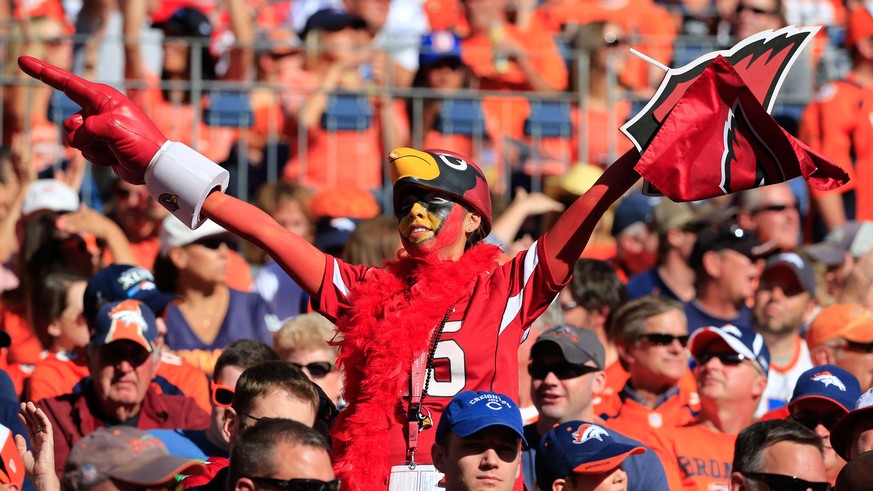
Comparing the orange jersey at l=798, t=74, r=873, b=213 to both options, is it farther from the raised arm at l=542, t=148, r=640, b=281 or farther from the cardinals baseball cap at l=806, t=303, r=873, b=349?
the raised arm at l=542, t=148, r=640, b=281

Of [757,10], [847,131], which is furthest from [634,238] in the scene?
[757,10]

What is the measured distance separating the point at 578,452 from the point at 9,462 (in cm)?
193

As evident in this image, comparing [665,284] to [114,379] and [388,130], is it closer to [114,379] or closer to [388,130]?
[388,130]

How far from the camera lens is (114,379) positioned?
630cm

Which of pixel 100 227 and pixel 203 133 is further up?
pixel 203 133

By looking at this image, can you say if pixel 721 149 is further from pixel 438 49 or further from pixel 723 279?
pixel 438 49

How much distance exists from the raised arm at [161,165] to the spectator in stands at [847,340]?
309 centimetres

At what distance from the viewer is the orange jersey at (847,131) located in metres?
9.73

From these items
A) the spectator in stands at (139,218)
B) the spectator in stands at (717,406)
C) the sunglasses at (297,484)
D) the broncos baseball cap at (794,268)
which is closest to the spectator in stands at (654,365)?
the spectator in stands at (717,406)

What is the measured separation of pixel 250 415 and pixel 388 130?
4850 millimetres

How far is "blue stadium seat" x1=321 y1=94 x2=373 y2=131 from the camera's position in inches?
381

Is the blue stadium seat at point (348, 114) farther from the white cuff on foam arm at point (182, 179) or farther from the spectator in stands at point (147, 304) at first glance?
the white cuff on foam arm at point (182, 179)

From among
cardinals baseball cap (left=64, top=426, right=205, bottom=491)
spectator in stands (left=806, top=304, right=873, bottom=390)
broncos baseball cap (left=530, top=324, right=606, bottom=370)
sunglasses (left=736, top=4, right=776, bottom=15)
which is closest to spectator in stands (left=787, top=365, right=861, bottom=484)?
broncos baseball cap (left=530, top=324, right=606, bottom=370)

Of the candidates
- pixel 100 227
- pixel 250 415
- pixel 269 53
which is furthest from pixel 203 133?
pixel 250 415
